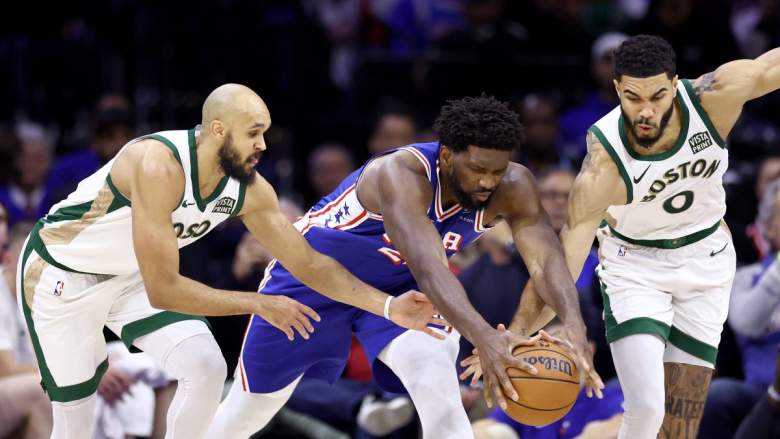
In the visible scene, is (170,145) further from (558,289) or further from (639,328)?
(639,328)

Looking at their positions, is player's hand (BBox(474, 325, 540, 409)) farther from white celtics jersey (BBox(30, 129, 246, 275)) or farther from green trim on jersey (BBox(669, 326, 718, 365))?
white celtics jersey (BBox(30, 129, 246, 275))

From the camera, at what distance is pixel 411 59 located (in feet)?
36.2

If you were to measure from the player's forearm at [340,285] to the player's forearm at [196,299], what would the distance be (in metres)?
0.32

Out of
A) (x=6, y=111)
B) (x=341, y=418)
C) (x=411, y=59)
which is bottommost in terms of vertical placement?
(x=341, y=418)

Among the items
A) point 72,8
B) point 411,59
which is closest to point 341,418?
point 411,59

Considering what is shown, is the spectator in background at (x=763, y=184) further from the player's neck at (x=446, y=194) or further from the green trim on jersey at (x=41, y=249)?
the green trim on jersey at (x=41, y=249)

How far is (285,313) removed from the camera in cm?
584

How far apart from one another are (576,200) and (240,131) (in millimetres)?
1616

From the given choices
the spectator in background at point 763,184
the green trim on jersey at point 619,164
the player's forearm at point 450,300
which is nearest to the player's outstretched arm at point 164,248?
the player's forearm at point 450,300

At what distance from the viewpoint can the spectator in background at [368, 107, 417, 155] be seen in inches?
400

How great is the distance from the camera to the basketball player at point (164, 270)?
5.68 metres

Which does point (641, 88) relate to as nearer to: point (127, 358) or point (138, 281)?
point (138, 281)

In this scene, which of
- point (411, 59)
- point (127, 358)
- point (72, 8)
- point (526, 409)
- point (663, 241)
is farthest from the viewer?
point (72, 8)

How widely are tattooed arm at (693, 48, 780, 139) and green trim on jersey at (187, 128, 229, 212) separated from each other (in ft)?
7.62
